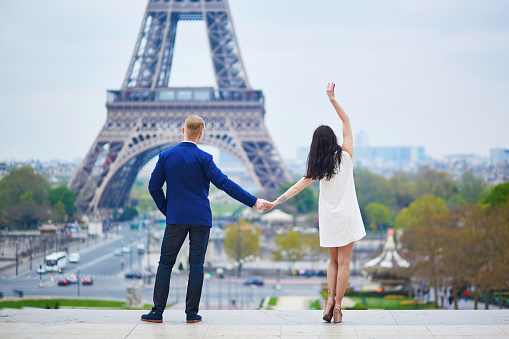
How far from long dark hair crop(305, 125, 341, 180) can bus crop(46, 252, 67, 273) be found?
26.8 meters

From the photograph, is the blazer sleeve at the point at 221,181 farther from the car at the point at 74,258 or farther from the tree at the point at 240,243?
the tree at the point at 240,243

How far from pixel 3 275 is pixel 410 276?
58.0 ft

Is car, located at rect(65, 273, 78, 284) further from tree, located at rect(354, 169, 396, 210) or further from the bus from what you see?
tree, located at rect(354, 169, 396, 210)

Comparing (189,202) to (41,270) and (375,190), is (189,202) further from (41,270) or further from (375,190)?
(375,190)

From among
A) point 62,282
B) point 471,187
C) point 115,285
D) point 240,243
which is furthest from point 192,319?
point 471,187

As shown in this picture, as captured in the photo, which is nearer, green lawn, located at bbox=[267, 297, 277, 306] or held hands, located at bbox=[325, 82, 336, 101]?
held hands, located at bbox=[325, 82, 336, 101]

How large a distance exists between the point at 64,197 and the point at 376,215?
1032 inches

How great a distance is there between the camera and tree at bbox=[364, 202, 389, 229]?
5544 cm

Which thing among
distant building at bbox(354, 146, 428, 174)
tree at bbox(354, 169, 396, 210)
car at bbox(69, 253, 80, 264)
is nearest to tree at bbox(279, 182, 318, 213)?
tree at bbox(354, 169, 396, 210)

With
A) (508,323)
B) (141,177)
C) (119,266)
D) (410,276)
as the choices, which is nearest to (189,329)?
(508,323)

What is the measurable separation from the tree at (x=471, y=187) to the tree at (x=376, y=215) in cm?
699

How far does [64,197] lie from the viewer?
135 ft

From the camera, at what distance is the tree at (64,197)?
39.3 meters

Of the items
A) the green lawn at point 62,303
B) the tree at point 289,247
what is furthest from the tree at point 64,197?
the green lawn at point 62,303
